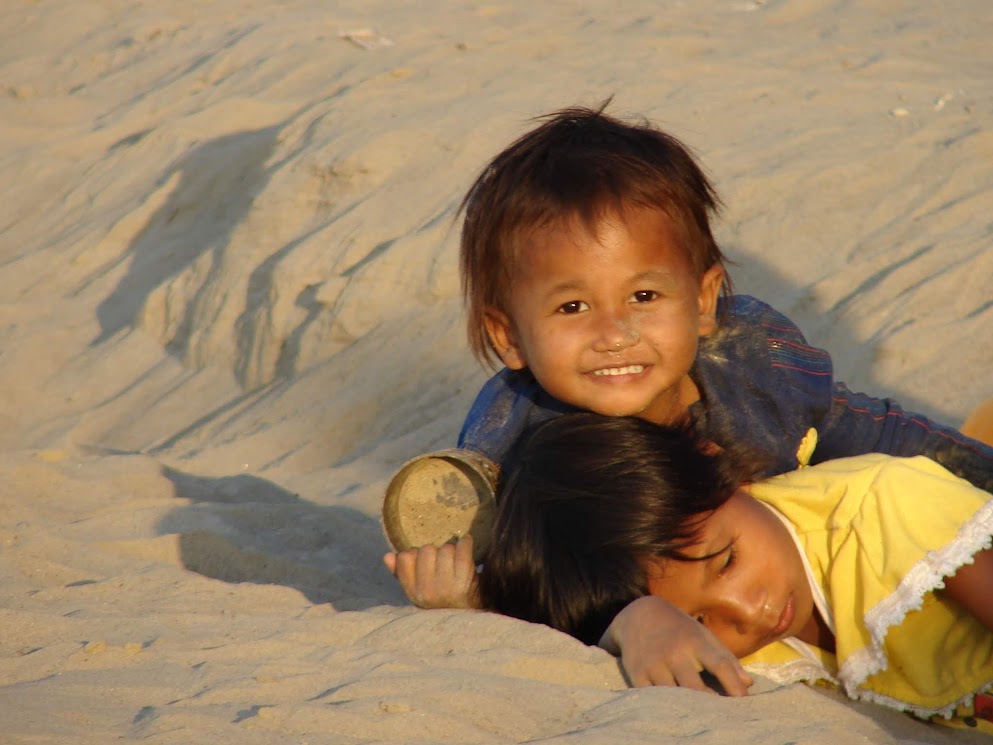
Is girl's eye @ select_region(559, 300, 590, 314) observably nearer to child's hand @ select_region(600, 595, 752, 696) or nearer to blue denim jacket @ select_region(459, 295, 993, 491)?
blue denim jacket @ select_region(459, 295, 993, 491)

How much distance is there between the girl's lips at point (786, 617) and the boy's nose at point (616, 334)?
0.68 meters

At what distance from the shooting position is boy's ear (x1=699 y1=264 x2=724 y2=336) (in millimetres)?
3102

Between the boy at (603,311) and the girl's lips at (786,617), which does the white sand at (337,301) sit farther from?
the boy at (603,311)

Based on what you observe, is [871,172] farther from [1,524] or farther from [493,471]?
[1,524]

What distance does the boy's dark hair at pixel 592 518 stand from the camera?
8.19 ft

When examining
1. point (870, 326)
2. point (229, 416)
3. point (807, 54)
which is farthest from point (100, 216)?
point (870, 326)

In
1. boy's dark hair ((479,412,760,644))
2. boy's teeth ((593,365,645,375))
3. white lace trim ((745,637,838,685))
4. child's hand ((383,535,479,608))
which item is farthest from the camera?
boy's teeth ((593,365,645,375))

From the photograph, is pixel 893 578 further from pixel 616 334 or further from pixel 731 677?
pixel 616 334

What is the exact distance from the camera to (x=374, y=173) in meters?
6.25

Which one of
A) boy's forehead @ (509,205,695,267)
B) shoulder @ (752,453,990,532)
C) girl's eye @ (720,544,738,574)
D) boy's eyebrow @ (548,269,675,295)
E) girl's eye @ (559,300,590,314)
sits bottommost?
girl's eye @ (720,544,738,574)

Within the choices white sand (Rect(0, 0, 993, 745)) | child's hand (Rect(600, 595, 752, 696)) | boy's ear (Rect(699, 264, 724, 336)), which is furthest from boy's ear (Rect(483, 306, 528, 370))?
child's hand (Rect(600, 595, 752, 696))

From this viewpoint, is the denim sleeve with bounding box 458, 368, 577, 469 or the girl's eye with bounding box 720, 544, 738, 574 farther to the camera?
the denim sleeve with bounding box 458, 368, 577, 469

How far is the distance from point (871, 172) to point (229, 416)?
3.04 meters

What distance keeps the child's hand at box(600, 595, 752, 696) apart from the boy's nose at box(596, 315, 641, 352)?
0.68 meters
